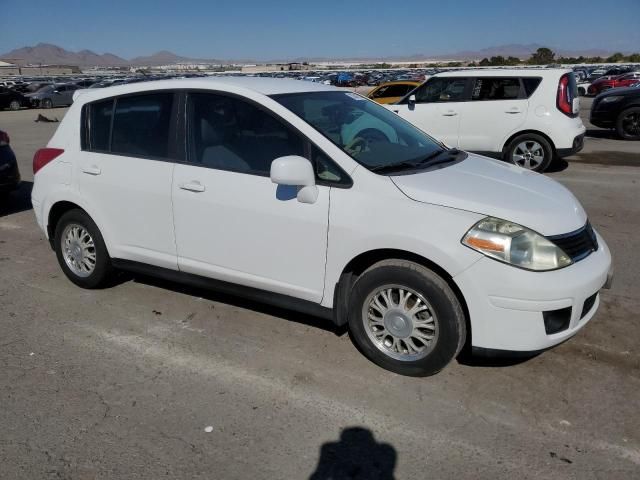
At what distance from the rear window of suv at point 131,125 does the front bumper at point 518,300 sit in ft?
7.97

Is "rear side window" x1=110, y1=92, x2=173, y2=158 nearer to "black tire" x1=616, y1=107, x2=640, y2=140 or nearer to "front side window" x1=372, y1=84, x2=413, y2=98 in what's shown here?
"black tire" x1=616, y1=107, x2=640, y2=140

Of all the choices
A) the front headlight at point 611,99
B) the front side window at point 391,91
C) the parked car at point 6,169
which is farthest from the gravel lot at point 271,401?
the front side window at point 391,91

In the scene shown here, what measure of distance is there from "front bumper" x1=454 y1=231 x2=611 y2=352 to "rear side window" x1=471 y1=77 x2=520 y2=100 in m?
7.37

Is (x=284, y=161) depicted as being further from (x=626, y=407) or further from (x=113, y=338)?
(x=626, y=407)

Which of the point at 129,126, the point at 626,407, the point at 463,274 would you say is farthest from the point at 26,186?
the point at 626,407

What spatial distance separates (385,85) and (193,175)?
15.1m

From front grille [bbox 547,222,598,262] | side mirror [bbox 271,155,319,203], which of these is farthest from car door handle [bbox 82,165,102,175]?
front grille [bbox 547,222,598,262]

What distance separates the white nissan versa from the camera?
121 inches

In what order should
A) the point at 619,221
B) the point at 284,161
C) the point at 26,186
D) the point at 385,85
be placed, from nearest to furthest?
1. the point at 284,161
2. the point at 619,221
3. the point at 26,186
4. the point at 385,85

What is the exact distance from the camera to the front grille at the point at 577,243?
314 cm

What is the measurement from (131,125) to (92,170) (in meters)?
0.50

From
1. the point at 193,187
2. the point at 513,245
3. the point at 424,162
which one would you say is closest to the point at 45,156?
the point at 193,187

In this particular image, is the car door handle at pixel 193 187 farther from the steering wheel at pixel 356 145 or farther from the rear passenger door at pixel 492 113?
the rear passenger door at pixel 492 113

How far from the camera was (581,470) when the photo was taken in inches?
103
